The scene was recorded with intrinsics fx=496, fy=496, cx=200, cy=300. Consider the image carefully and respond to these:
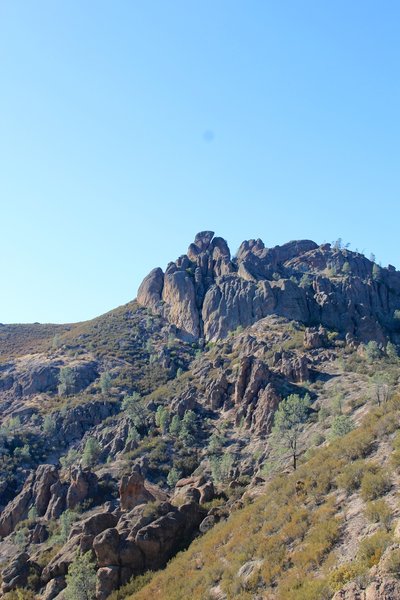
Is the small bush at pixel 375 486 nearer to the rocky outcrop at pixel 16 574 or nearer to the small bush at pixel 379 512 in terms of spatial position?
the small bush at pixel 379 512

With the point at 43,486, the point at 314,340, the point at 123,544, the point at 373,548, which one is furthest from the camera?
the point at 314,340

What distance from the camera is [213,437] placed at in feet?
230

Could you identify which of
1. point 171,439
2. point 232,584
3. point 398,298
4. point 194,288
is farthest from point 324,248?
point 232,584

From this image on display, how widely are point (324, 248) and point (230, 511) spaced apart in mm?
147220

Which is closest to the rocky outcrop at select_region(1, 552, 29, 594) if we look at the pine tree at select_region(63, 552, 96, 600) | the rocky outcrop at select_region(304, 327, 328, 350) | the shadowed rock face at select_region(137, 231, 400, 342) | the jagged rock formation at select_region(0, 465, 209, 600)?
the jagged rock formation at select_region(0, 465, 209, 600)

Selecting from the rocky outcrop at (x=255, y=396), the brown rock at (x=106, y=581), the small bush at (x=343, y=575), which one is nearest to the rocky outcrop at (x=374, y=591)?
the small bush at (x=343, y=575)

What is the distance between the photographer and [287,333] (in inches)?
4092

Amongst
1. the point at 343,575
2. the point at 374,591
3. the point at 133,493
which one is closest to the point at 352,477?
the point at 343,575

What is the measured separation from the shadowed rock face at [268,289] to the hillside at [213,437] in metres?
0.61

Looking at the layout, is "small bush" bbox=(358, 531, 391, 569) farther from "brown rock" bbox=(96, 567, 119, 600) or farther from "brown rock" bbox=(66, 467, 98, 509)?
"brown rock" bbox=(66, 467, 98, 509)

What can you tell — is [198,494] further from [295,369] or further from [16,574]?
[295,369]

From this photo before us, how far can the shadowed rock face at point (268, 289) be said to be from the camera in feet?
390

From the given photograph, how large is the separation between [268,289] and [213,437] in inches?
2323

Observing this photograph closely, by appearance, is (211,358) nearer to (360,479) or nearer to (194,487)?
(194,487)
